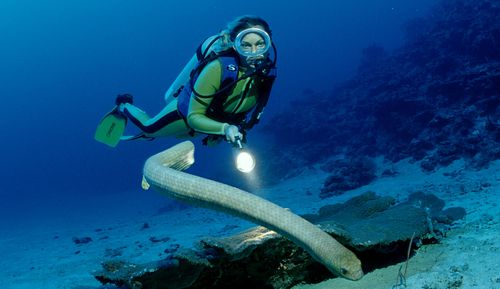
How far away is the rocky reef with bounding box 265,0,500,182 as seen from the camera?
38.6ft

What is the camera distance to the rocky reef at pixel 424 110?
38.6ft

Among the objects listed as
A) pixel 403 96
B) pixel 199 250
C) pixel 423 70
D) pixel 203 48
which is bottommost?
pixel 199 250

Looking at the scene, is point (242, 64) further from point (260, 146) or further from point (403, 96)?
point (260, 146)

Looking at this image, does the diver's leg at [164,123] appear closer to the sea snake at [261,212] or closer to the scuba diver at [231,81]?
the scuba diver at [231,81]

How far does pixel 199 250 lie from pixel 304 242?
1560 mm

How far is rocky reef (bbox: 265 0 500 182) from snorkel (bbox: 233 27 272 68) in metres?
8.07

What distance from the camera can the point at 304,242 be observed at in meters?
2.78

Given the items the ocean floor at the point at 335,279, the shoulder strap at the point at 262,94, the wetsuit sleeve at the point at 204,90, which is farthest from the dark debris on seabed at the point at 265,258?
the shoulder strap at the point at 262,94

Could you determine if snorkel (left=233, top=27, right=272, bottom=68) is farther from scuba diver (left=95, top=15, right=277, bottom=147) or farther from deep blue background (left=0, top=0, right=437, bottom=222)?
deep blue background (left=0, top=0, right=437, bottom=222)

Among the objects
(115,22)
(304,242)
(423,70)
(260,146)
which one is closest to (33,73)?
(115,22)

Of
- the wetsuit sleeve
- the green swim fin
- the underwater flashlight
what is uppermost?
the green swim fin

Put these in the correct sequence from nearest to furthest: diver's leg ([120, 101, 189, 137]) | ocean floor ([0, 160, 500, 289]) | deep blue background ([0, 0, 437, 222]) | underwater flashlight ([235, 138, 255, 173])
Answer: ocean floor ([0, 160, 500, 289]), underwater flashlight ([235, 138, 255, 173]), diver's leg ([120, 101, 189, 137]), deep blue background ([0, 0, 437, 222])

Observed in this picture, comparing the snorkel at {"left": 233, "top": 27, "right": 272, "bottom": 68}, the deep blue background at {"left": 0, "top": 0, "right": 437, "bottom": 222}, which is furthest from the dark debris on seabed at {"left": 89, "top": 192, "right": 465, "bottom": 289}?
the deep blue background at {"left": 0, "top": 0, "right": 437, "bottom": 222}

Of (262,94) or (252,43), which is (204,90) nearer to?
(252,43)
